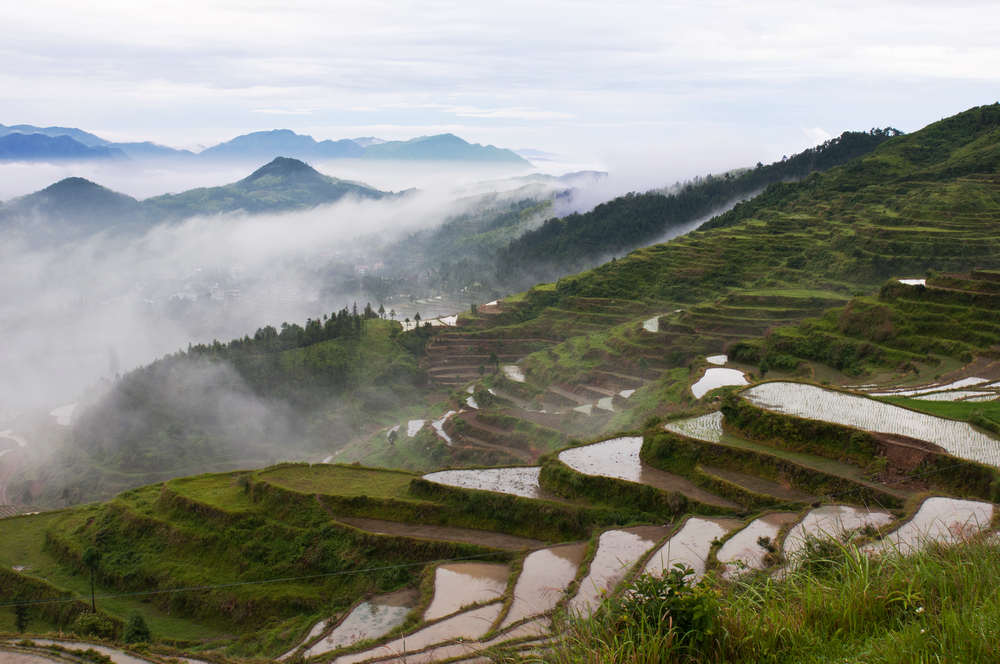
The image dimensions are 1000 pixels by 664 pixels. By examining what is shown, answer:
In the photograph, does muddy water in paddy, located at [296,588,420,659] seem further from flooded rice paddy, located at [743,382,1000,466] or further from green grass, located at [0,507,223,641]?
flooded rice paddy, located at [743,382,1000,466]

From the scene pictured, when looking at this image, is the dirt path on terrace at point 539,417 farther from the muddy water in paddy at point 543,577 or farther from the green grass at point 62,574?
the green grass at point 62,574

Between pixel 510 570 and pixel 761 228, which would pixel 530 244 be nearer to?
pixel 761 228

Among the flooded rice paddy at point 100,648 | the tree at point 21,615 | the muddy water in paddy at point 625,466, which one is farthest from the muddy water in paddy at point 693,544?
the tree at point 21,615

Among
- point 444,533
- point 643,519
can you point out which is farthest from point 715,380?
point 444,533

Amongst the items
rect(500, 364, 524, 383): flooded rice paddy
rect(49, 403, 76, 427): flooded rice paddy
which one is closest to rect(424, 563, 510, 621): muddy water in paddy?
rect(500, 364, 524, 383): flooded rice paddy

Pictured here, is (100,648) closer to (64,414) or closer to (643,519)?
(643,519)

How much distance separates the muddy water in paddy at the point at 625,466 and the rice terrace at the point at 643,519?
12 cm

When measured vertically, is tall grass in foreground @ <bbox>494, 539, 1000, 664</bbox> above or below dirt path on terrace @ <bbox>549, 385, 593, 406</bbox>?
above

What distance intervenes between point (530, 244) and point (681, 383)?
8890 cm

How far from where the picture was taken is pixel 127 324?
5694 inches

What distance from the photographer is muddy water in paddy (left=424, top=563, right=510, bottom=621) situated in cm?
1374

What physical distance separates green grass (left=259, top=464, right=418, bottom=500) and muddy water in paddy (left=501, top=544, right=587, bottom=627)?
5.63 m

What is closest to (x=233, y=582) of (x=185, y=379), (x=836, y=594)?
(x=836, y=594)

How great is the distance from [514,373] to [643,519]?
3270 centimetres
